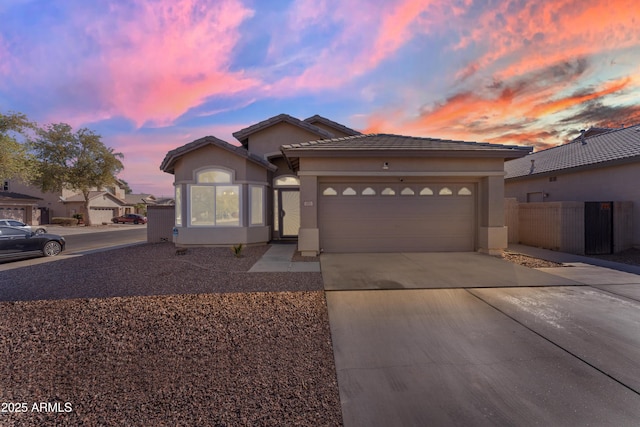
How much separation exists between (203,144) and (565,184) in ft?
56.2

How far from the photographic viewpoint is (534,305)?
5102mm

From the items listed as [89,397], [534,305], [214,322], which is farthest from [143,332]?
[534,305]

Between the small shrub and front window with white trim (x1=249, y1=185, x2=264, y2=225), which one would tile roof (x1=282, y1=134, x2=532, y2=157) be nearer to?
front window with white trim (x1=249, y1=185, x2=264, y2=225)

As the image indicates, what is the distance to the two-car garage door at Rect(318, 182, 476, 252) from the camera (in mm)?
10031

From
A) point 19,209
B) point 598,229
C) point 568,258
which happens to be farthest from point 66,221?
point 598,229

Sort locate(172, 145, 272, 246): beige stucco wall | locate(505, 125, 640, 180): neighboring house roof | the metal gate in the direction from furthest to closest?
locate(505, 125, 640, 180): neighboring house roof → locate(172, 145, 272, 246): beige stucco wall → the metal gate

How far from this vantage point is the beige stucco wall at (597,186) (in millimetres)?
10781

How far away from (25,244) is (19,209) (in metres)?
31.2

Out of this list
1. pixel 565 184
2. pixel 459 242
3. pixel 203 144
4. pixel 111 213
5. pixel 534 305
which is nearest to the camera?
pixel 534 305

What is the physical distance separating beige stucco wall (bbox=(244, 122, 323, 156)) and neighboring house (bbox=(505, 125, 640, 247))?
12.4 meters

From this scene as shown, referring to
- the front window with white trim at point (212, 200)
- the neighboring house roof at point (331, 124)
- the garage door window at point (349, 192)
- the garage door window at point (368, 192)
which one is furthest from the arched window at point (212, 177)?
the neighboring house roof at point (331, 124)

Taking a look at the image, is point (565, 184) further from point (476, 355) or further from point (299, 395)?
point (299, 395)

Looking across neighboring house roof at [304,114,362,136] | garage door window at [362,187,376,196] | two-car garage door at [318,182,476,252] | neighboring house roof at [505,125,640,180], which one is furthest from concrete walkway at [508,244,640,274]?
neighboring house roof at [304,114,362,136]

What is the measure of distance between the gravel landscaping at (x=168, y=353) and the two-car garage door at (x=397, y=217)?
12.7ft
